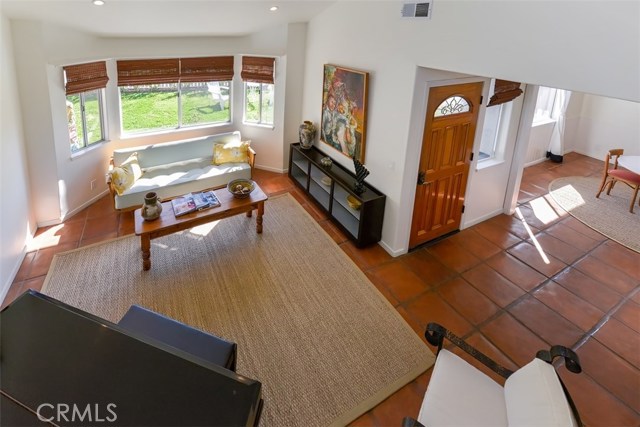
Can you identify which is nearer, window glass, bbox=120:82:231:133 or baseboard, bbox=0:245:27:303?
baseboard, bbox=0:245:27:303

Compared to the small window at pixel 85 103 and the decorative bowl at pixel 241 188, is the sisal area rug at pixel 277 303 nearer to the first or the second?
the decorative bowl at pixel 241 188

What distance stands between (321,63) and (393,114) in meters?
1.97

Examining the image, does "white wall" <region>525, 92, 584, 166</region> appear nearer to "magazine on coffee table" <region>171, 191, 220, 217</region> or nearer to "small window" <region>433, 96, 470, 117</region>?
"small window" <region>433, 96, 470, 117</region>

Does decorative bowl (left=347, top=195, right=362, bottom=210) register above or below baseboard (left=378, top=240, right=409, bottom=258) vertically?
above

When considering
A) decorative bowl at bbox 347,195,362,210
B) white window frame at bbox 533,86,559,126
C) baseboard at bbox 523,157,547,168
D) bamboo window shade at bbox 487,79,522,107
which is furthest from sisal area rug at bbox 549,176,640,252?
decorative bowl at bbox 347,195,362,210

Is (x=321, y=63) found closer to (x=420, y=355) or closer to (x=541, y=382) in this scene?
(x=420, y=355)

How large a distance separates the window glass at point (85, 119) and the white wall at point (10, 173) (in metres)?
0.81

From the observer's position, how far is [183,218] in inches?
169

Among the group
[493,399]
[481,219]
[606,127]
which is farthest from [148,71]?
[606,127]

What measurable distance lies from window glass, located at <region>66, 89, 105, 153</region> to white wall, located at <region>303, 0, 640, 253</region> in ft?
10.5

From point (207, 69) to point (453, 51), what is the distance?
4.28 meters

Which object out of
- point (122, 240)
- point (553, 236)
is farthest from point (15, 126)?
point (553, 236)

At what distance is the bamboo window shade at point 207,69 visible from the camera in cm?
607

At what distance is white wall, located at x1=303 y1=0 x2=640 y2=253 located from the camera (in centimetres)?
229
